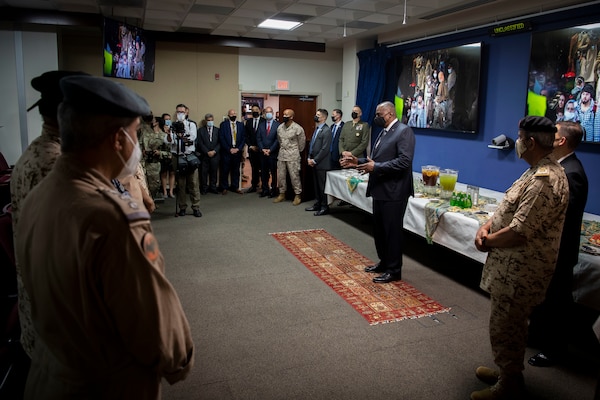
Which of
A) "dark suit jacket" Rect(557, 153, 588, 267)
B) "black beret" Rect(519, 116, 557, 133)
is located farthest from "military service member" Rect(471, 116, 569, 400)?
"dark suit jacket" Rect(557, 153, 588, 267)

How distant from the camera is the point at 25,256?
1094 millimetres

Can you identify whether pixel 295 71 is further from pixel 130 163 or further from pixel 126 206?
pixel 126 206

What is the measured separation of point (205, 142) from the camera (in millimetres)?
8109

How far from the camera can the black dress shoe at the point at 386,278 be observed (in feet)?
13.2

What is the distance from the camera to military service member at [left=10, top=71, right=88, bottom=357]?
63.2 inches

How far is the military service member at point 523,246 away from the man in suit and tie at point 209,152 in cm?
640

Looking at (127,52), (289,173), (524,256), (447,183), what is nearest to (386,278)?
(447,183)

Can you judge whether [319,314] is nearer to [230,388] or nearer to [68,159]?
[230,388]

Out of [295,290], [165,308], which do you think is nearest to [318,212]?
[295,290]

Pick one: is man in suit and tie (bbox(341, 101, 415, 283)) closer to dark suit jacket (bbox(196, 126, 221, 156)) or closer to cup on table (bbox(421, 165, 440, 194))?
cup on table (bbox(421, 165, 440, 194))

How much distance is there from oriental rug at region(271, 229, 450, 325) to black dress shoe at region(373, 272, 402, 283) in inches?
1.5

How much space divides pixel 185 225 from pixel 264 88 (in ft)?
13.0

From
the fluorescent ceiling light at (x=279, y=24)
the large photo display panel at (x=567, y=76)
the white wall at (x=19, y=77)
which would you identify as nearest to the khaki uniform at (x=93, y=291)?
the large photo display panel at (x=567, y=76)

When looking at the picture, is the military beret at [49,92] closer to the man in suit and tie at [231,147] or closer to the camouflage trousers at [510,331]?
the camouflage trousers at [510,331]
